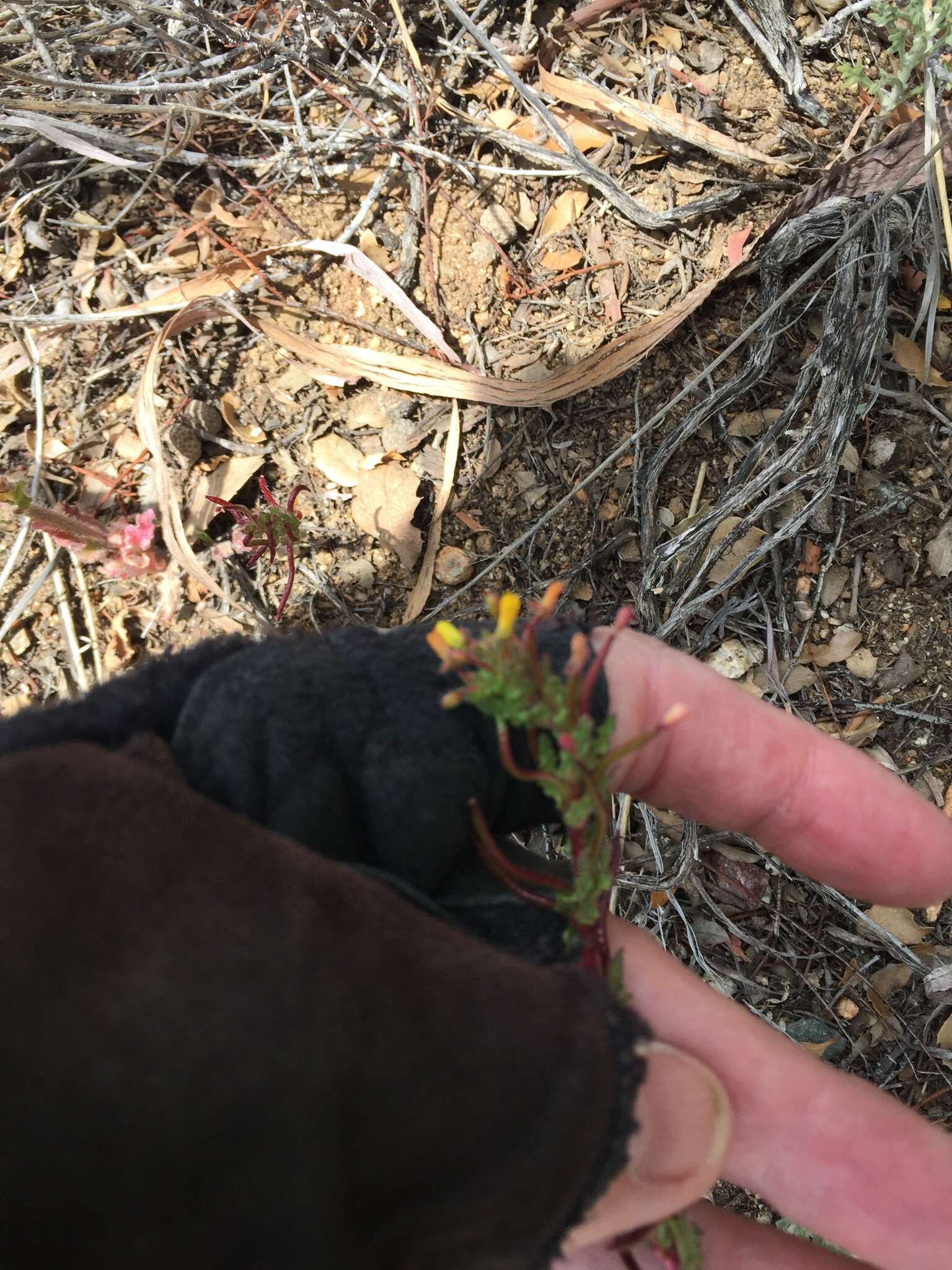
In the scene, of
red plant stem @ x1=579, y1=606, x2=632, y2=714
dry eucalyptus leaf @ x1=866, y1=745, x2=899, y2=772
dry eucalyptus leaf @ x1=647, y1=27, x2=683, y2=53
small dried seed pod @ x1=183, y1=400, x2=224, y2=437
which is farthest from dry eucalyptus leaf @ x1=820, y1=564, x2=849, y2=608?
small dried seed pod @ x1=183, y1=400, x2=224, y2=437

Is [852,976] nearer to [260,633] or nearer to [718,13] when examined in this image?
[260,633]

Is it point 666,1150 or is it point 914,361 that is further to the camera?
point 914,361

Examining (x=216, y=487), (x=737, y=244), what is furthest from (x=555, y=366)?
(x=216, y=487)

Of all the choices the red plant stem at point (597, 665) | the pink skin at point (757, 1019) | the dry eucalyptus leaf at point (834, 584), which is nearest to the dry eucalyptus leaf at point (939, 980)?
the pink skin at point (757, 1019)

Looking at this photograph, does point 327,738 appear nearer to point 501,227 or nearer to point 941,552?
point 941,552

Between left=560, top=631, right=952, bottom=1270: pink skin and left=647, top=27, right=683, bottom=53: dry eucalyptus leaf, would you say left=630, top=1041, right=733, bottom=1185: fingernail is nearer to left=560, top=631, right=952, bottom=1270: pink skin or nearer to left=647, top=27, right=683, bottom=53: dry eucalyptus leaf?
left=560, top=631, right=952, bottom=1270: pink skin

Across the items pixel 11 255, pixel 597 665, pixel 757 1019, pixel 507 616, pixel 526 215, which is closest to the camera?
pixel 507 616

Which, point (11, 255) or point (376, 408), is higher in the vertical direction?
point (11, 255)
